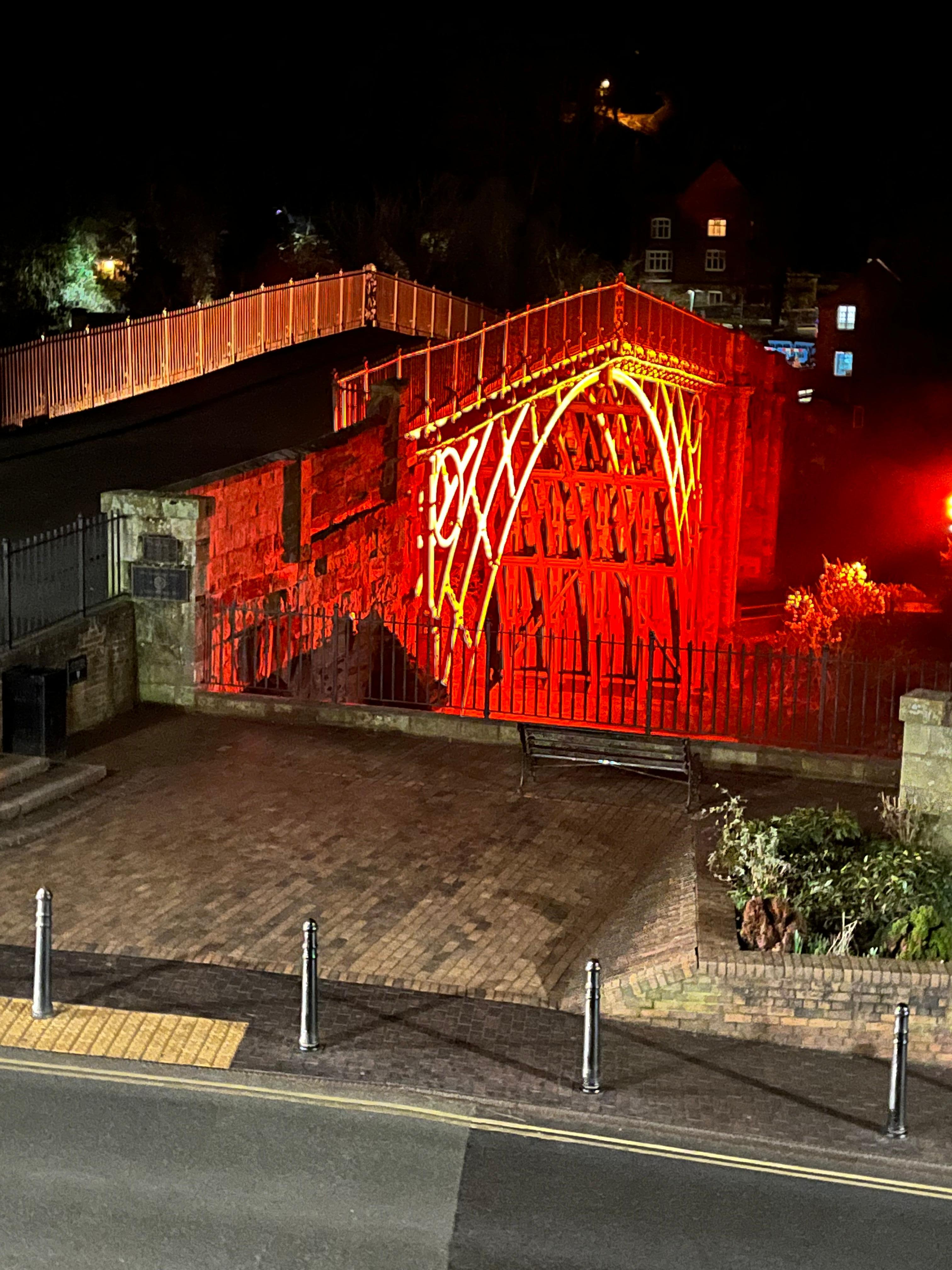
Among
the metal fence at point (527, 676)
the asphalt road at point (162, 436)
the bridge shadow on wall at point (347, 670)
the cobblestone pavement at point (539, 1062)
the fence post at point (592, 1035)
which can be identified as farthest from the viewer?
the asphalt road at point (162, 436)

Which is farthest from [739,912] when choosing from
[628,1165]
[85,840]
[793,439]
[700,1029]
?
[793,439]

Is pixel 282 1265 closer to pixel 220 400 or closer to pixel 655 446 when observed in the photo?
pixel 220 400

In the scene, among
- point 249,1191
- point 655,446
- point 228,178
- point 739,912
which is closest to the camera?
point 249,1191

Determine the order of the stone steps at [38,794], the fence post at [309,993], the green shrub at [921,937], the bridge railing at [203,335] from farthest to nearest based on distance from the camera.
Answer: the bridge railing at [203,335]
the stone steps at [38,794]
the green shrub at [921,937]
the fence post at [309,993]

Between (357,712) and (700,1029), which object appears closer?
(700,1029)

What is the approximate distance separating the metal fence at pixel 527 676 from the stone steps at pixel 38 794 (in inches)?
130

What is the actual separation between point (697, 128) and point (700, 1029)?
99062 millimetres

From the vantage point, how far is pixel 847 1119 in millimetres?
8914

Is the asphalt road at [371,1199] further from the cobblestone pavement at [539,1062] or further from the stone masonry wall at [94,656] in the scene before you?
the stone masonry wall at [94,656]

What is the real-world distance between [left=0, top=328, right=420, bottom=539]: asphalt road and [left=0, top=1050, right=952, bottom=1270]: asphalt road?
511 inches

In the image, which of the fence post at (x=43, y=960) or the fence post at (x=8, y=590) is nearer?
the fence post at (x=43, y=960)

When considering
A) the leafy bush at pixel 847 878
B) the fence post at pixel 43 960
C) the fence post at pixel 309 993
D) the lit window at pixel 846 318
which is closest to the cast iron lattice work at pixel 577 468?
the leafy bush at pixel 847 878

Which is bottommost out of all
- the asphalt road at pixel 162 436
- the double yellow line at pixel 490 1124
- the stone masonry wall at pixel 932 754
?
the double yellow line at pixel 490 1124

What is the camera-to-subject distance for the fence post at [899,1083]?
8633 millimetres
